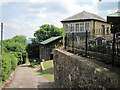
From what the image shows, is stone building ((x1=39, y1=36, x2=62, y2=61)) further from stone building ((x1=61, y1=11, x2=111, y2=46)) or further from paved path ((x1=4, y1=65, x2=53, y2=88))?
paved path ((x1=4, y1=65, x2=53, y2=88))

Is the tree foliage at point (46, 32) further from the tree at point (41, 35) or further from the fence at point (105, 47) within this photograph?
the fence at point (105, 47)

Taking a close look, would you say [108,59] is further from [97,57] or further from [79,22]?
[79,22]

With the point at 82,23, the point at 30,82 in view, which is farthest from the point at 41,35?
the point at 30,82

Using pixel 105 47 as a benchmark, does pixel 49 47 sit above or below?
below

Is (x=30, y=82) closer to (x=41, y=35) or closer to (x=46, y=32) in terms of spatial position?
(x=46, y=32)

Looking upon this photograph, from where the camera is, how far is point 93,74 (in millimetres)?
3367

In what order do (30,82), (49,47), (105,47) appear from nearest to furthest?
1. (105,47)
2. (30,82)
3. (49,47)

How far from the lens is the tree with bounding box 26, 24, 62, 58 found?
1612 inches

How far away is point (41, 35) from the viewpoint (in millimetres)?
44656

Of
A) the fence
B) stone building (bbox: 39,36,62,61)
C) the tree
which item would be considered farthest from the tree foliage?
the fence

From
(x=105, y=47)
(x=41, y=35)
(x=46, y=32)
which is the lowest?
(x=105, y=47)

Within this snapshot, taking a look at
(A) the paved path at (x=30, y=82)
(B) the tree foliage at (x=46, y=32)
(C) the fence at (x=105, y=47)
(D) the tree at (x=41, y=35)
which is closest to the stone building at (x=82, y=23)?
(A) the paved path at (x=30, y=82)

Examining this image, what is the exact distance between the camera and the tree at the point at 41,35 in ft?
134

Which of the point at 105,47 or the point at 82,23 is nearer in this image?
the point at 105,47
